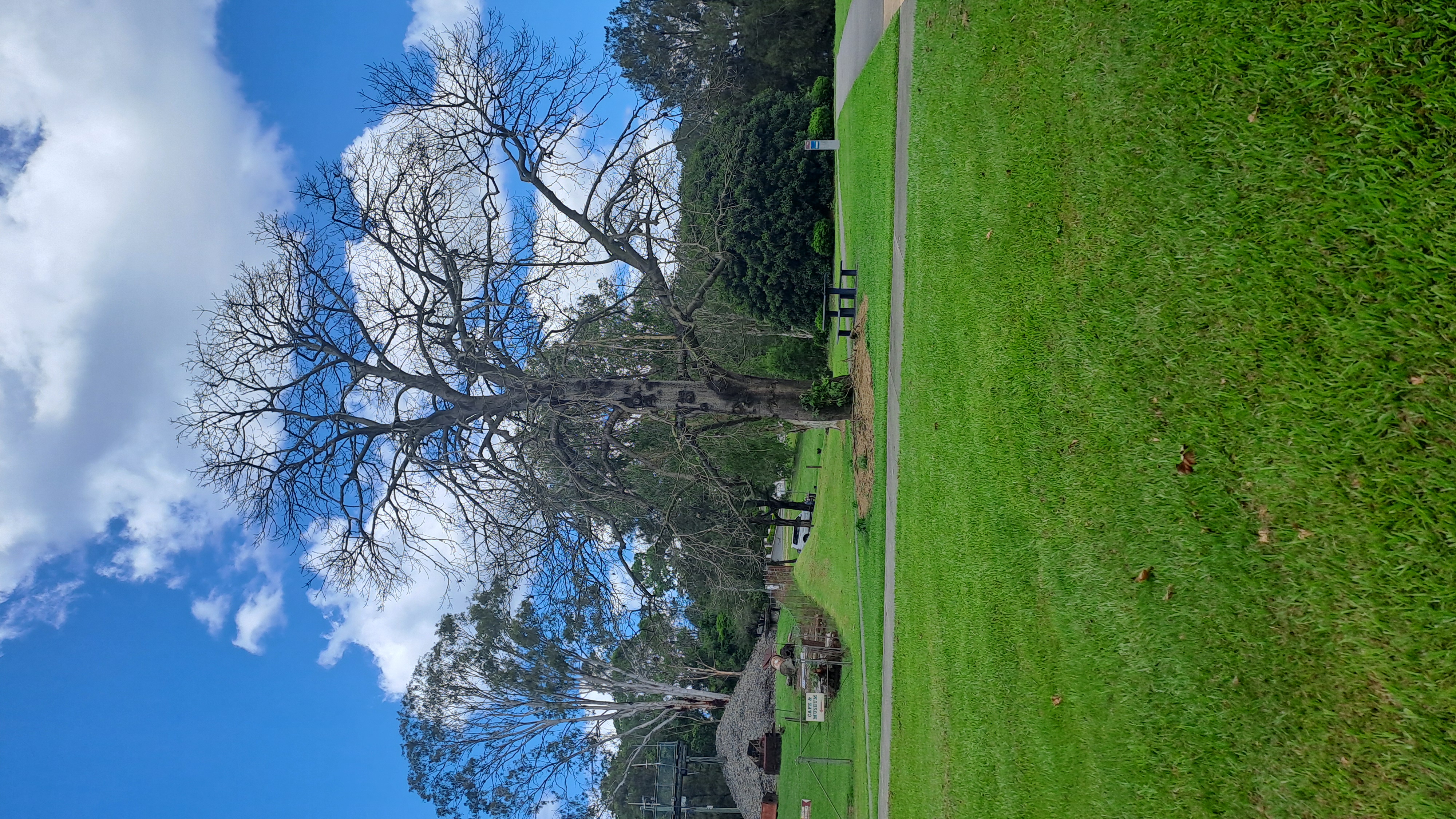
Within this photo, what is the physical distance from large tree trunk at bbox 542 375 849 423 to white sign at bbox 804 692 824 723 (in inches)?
241

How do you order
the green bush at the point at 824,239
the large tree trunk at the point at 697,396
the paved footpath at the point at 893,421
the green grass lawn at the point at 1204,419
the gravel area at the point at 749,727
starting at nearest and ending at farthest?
the green grass lawn at the point at 1204,419
the paved footpath at the point at 893,421
the large tree trunk at the point at 697,396
the green bush at the point at 824,239
the gravel area at the point at 749,727

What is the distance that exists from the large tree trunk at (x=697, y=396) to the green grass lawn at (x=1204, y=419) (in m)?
5.94

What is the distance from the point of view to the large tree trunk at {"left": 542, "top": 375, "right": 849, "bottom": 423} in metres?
14.8

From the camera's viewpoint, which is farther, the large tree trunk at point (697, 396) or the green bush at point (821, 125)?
the green bush at point (821, 125)

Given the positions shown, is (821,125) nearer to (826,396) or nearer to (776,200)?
(776,200)

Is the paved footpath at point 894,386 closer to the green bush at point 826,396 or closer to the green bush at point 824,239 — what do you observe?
the green bush at point 826,396

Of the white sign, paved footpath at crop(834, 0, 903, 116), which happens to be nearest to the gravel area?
the white sign

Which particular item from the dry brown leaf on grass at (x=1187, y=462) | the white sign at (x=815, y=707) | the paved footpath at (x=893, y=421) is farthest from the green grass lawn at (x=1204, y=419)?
the white sign at (x=815, y=707)

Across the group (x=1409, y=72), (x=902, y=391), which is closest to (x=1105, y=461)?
(x=1409, y=72)

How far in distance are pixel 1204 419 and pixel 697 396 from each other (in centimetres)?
1014

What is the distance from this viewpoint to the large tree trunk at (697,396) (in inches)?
582

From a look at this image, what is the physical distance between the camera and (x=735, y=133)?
24828mm

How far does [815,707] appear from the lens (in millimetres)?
17422

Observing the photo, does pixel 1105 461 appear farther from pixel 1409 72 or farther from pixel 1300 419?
pixel 1409 72
